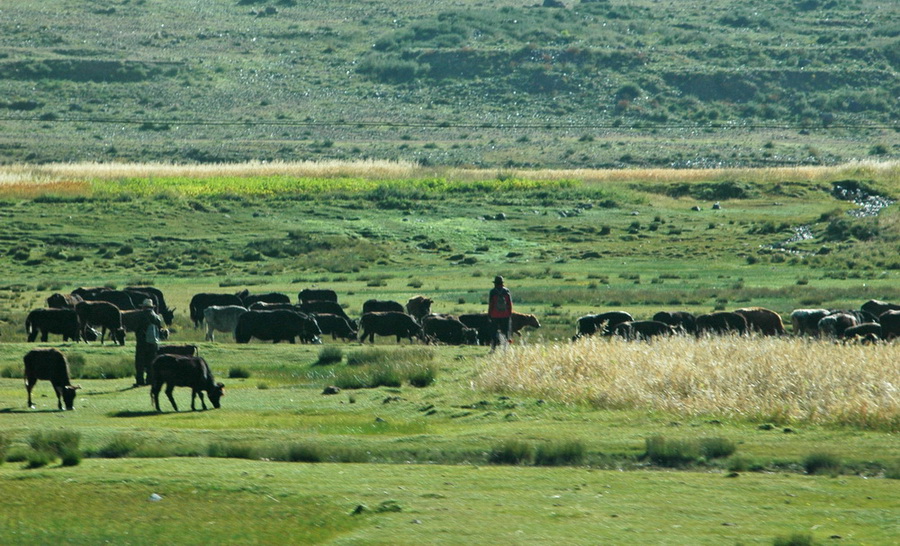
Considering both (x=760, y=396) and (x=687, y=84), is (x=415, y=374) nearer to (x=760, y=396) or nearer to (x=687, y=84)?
(x=760, y=396)

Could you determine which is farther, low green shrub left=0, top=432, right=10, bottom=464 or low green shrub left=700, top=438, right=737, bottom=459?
low green shrub left=700, top=438, right=737, bottom=459

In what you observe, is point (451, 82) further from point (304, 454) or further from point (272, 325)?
point (304, 454)

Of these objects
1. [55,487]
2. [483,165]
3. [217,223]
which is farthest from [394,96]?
[55,487]

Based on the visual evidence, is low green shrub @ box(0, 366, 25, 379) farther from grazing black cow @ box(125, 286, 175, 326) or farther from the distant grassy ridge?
the distant grassy ridge

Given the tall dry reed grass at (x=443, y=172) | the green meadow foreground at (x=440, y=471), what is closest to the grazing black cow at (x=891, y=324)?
the green meadow foreground at (x=440, y=471)

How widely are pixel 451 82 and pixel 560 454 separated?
384 ft

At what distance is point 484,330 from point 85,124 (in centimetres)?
8788

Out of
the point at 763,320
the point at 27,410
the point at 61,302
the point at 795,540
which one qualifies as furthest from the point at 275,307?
the point at 795,540

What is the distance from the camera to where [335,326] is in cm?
3478

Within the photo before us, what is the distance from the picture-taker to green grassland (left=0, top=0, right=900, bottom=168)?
109 meters

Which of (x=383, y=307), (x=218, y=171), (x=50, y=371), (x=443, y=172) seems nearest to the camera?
(x=50, y=371)

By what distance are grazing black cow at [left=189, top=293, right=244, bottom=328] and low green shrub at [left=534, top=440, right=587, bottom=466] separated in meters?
22.3

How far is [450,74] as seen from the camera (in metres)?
135

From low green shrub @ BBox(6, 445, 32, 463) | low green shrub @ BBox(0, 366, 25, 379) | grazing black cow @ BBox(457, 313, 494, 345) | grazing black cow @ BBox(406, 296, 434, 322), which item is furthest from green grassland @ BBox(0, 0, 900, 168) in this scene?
low green shrub @ BBox(6, 445, 32, 463)
